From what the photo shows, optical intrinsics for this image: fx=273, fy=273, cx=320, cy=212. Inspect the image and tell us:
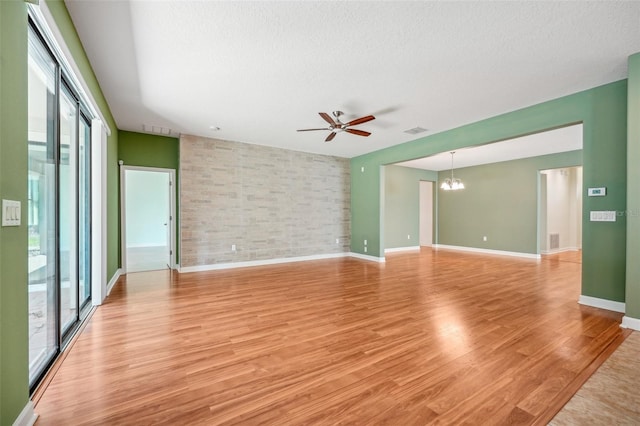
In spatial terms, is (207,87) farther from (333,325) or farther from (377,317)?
(377,317)

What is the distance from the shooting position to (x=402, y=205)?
8852 millimetres

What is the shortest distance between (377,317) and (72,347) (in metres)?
2.95

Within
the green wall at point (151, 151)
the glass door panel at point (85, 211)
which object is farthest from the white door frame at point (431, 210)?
the glass door panel at point (85, 211)

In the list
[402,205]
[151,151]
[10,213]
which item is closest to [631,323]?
[10,213]

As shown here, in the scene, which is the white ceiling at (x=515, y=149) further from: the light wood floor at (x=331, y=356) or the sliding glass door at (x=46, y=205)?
the sliding glass door at (x=46, y=205)

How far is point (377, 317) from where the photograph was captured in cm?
313

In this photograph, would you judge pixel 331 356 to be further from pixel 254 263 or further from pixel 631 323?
pixel 254 263

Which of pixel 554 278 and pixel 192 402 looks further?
pixel 554 278

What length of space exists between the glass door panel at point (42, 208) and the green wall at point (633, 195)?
210 inches

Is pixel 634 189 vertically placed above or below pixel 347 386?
above

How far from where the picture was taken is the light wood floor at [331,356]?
1.63m

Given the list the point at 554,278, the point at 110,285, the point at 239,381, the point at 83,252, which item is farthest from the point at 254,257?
the point at 554,278

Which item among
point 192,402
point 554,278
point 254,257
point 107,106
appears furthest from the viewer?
point 254,257

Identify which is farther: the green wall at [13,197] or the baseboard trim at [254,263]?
the baseboard trim at [254,263]
